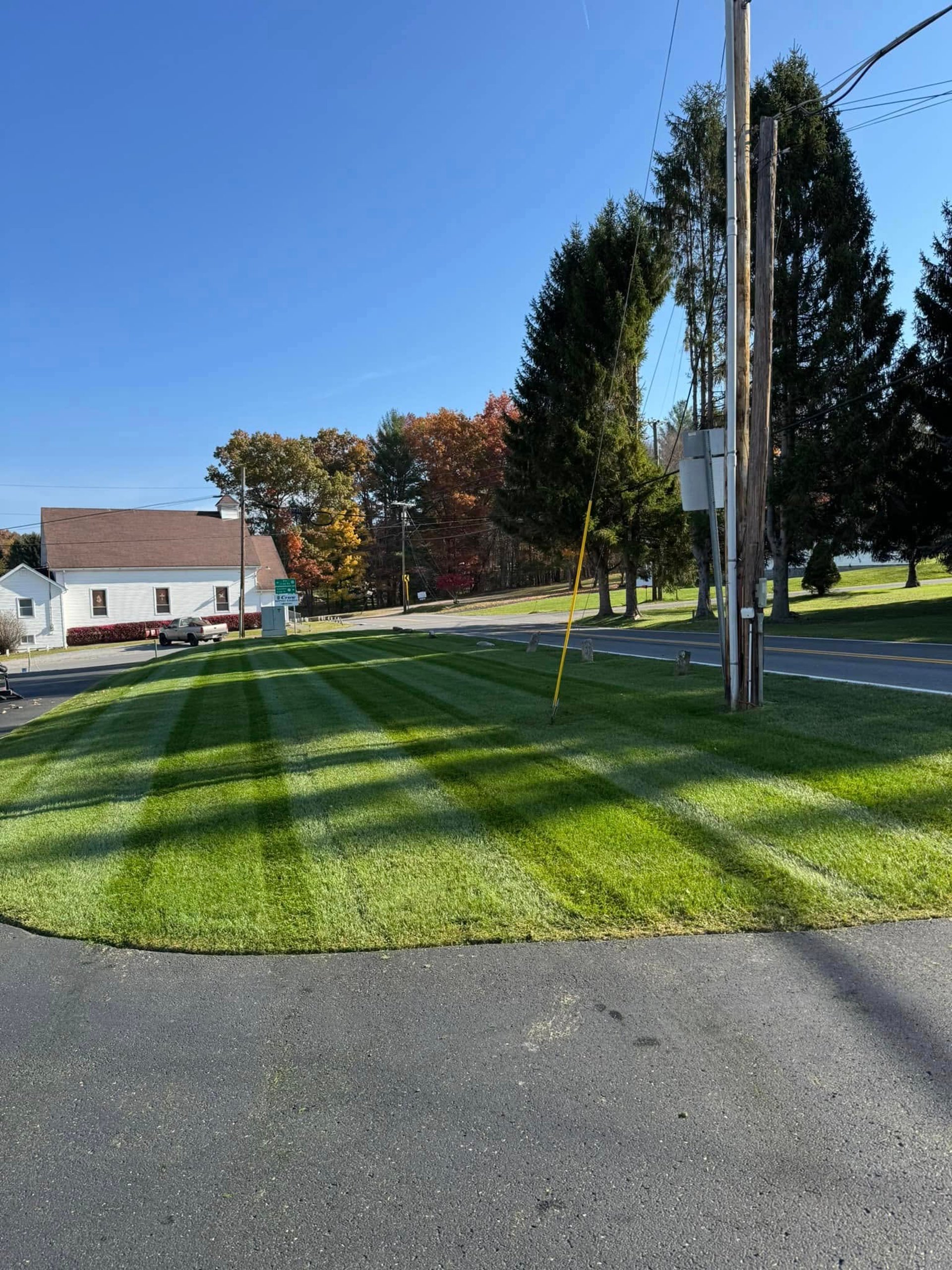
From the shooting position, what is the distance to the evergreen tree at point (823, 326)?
25.0 m

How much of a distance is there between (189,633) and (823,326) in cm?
3173

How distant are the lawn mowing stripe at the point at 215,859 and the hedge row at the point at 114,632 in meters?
38.5

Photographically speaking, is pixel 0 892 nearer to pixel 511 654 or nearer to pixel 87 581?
pixel 511 654

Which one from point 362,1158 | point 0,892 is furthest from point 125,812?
point 362,1158

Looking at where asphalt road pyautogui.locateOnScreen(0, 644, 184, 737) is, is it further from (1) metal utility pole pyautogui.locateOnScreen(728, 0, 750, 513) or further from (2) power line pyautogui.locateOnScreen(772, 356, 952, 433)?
(2) power line pyautogui.locateOnScreen(772, 356, 952, 433)

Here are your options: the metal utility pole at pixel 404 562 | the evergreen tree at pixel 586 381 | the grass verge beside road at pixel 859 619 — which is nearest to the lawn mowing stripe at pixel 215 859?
the grass verge beside road at pixel 859 619

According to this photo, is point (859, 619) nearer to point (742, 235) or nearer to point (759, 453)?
point (759, 453)

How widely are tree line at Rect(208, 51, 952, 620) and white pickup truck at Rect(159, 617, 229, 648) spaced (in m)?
16.3

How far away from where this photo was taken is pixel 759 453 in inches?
328

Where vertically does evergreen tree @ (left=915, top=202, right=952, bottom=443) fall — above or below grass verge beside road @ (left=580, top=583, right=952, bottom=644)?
above

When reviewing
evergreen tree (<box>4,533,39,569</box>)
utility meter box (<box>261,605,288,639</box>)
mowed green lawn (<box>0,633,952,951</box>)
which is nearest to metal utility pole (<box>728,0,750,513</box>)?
mowed green lawn (<box>0,633,952,951</box>)

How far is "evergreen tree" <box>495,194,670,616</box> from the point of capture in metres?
32.5

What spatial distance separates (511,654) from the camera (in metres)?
17.5

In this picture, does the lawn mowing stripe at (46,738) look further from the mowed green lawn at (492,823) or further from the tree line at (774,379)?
the tree line at (774,379)
